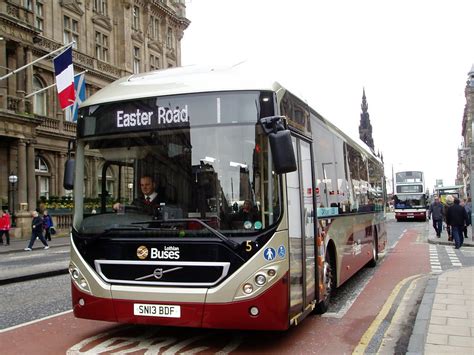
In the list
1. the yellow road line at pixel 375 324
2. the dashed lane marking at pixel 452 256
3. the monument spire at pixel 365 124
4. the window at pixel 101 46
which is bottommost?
the dashed lane marking at pixel 452 256

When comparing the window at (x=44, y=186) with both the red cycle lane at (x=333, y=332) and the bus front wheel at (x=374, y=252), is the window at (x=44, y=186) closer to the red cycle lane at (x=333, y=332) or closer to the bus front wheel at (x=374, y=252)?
the bus front wheel at (x=374, y=252)

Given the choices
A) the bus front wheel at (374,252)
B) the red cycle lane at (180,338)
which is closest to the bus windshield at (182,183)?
the red cycle lane at (180,338)

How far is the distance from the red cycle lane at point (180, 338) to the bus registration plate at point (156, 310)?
1.73 ft

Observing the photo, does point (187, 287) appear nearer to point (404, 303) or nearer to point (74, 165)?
point (74, 165)

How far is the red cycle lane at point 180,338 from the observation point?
5949mm

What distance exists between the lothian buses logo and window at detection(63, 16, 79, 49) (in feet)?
126

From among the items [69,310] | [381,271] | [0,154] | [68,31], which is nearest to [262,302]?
[69,310]

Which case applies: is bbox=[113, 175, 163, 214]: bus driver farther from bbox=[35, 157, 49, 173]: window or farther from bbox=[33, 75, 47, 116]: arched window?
bbox=[33, 75, 47, 116]: arched window

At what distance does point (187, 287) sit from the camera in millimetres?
5500

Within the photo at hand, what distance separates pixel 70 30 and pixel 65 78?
1865 cm

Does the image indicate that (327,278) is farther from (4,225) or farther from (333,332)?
(4,225)

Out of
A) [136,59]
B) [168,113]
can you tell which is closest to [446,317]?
[168,113]

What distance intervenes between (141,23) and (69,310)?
4655 centimetres

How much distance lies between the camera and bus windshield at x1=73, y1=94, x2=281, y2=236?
557cm
